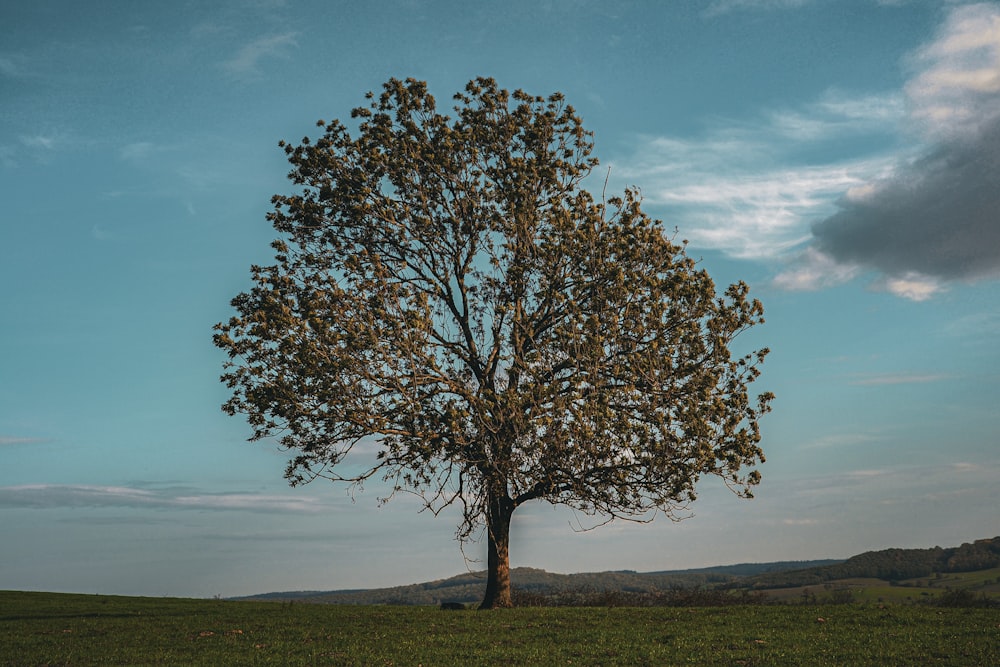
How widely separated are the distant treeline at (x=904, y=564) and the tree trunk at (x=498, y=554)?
61824mm

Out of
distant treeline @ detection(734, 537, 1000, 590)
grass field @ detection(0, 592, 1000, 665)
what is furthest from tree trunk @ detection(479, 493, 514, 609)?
distant treeline @ detection(734, 537, 1000, 590)

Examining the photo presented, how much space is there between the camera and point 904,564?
9256 centimetres

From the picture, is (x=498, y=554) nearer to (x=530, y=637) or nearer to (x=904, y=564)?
(x=530, y=637)

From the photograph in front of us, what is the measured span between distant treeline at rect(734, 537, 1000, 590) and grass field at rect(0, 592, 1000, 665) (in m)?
64.1

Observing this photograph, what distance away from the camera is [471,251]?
34562mm

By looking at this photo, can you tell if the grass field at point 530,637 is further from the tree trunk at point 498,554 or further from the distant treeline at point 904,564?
the distant treeline at point 904,564

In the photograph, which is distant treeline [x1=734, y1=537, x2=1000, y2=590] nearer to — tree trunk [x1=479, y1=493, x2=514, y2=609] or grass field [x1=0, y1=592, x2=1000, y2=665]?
tree trunk [x1=479, y1=493, x2=514, y2=609]

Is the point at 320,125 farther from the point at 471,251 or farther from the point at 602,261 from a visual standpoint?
the point at 602,261

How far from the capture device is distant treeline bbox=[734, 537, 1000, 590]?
8950 cm

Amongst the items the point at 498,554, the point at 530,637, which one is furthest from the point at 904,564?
the point at 530,637

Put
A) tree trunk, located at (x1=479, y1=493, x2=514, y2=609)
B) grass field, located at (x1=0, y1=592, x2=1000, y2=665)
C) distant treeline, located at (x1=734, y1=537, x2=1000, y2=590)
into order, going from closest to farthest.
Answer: grass field, located at (x1=0, y1=592, x2=1000, y2=665) < tree trunk, located at (x1=479, y1=493, x2=514, y2=609) < distant treeline, located at (x1=734, y1=537, x2=1000, y2=590)

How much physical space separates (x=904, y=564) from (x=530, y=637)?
85.8 metres

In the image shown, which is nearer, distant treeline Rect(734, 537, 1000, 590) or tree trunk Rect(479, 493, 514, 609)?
tree trunk Rect(479, 493, 514, 609)

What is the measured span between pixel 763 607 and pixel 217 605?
91.7 feet
